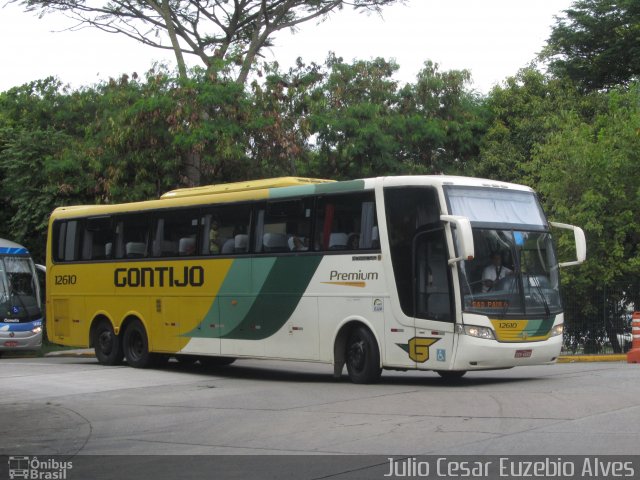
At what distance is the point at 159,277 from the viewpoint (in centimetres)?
2125

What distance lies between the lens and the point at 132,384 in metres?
18.7

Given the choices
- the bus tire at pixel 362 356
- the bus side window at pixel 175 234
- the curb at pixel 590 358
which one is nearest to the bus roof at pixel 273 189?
the bus side window at pixel 175 234

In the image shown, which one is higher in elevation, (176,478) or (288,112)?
(288,112)

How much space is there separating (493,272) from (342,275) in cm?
269

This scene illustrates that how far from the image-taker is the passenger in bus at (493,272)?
51.6 feet

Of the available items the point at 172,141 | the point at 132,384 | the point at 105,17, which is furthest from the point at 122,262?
the point at 105,17

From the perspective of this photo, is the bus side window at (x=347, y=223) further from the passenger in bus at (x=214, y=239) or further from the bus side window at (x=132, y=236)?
the bus side window at (x=132, y=236)

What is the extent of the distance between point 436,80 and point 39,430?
2665cm

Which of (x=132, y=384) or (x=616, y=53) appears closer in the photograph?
(x=132, y=384)

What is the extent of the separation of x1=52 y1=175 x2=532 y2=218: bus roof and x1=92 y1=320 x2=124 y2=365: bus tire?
102 inches

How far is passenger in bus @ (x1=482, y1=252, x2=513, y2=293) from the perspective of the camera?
15742 millimetres

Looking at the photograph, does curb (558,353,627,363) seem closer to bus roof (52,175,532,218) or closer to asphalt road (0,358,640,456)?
asphalt road (0,358,640,456)

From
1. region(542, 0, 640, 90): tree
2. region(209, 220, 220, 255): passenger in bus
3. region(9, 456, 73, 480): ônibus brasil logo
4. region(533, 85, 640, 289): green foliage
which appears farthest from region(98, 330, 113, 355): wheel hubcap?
region(542, 0, 640, 90): tree

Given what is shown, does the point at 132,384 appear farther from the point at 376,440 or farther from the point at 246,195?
the point at 376,440
